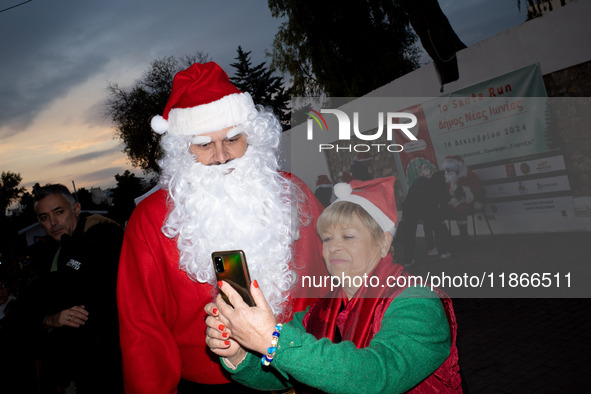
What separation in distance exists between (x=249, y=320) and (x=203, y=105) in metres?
1.39

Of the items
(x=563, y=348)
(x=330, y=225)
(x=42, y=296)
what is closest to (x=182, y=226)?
(x=330, y=225)

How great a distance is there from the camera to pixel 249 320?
112cm

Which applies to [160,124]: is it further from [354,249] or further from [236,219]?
[354,249]

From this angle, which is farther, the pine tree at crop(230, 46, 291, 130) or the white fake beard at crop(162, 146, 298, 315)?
the pine tree at crop(230, 46, 291, 130)

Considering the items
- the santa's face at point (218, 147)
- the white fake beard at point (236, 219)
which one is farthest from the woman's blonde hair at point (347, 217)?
the santa's face at point (218, 147)

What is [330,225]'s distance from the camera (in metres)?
1.45

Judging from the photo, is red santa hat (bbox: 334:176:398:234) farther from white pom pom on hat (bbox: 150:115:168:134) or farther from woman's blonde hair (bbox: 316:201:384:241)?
white pom pom on hat (bbox: 150:115:168:134)

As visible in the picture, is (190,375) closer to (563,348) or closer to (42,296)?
(42,296)

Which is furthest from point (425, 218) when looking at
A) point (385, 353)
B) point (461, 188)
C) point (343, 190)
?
point (385, 353)

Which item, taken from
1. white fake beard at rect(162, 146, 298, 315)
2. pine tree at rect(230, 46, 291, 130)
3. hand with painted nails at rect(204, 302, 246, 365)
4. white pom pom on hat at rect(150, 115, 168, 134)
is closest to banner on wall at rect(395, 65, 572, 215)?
white fake beard at rect(162, 146, 298, 315)

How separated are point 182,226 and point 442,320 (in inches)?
49.8

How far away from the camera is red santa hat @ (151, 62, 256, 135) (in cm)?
218

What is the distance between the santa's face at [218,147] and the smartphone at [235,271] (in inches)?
38.2

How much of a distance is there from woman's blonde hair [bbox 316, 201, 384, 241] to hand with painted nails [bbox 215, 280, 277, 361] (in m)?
0.40
